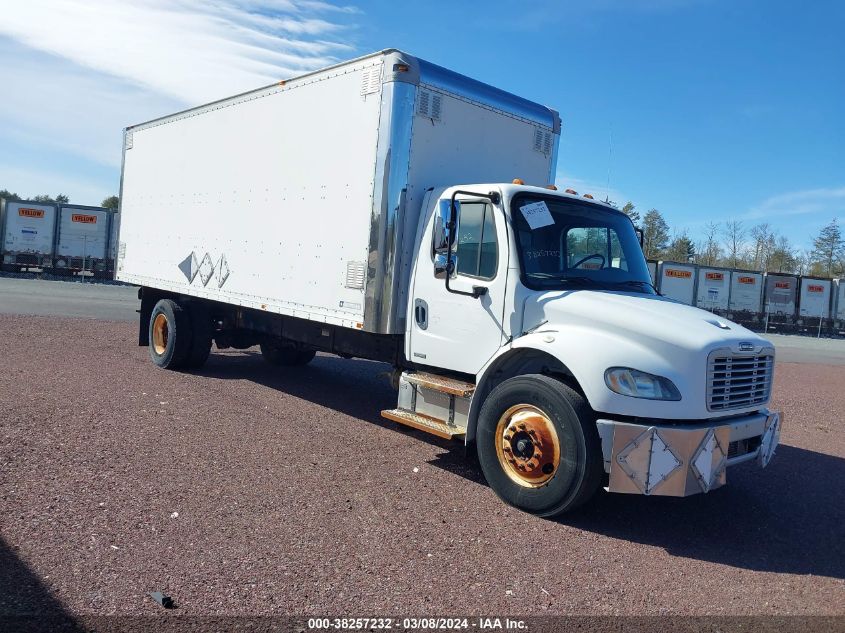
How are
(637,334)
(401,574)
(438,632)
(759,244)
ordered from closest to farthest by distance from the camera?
(438,632) < (401,574) < (637,334) < (759,244)

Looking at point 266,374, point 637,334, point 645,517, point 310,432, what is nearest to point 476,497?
point 645,517

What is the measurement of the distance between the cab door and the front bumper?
1.36 metres

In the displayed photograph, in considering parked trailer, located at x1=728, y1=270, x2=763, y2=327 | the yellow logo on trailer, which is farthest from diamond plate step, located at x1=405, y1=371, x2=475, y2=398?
parked trailer, located at x1=728, y1=270, x2=763, y2=327

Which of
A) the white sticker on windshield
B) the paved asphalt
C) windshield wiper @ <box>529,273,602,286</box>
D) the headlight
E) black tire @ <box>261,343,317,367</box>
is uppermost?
the white sticker on windshield

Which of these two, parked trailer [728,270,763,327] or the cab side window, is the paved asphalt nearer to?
the cab side window

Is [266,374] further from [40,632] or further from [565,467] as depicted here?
[40,632]

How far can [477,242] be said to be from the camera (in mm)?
5836

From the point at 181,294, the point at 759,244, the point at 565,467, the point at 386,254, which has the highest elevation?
the point at 759,244

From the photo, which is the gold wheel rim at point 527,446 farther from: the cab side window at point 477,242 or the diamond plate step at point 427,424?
the cab side window at point 477,242

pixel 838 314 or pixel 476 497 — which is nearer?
pixel 476 497

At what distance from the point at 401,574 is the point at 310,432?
10.7 feet

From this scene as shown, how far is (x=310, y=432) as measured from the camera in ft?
23.0

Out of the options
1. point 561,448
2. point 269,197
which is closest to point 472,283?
point 561,448

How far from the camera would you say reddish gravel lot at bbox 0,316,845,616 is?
3684mm
